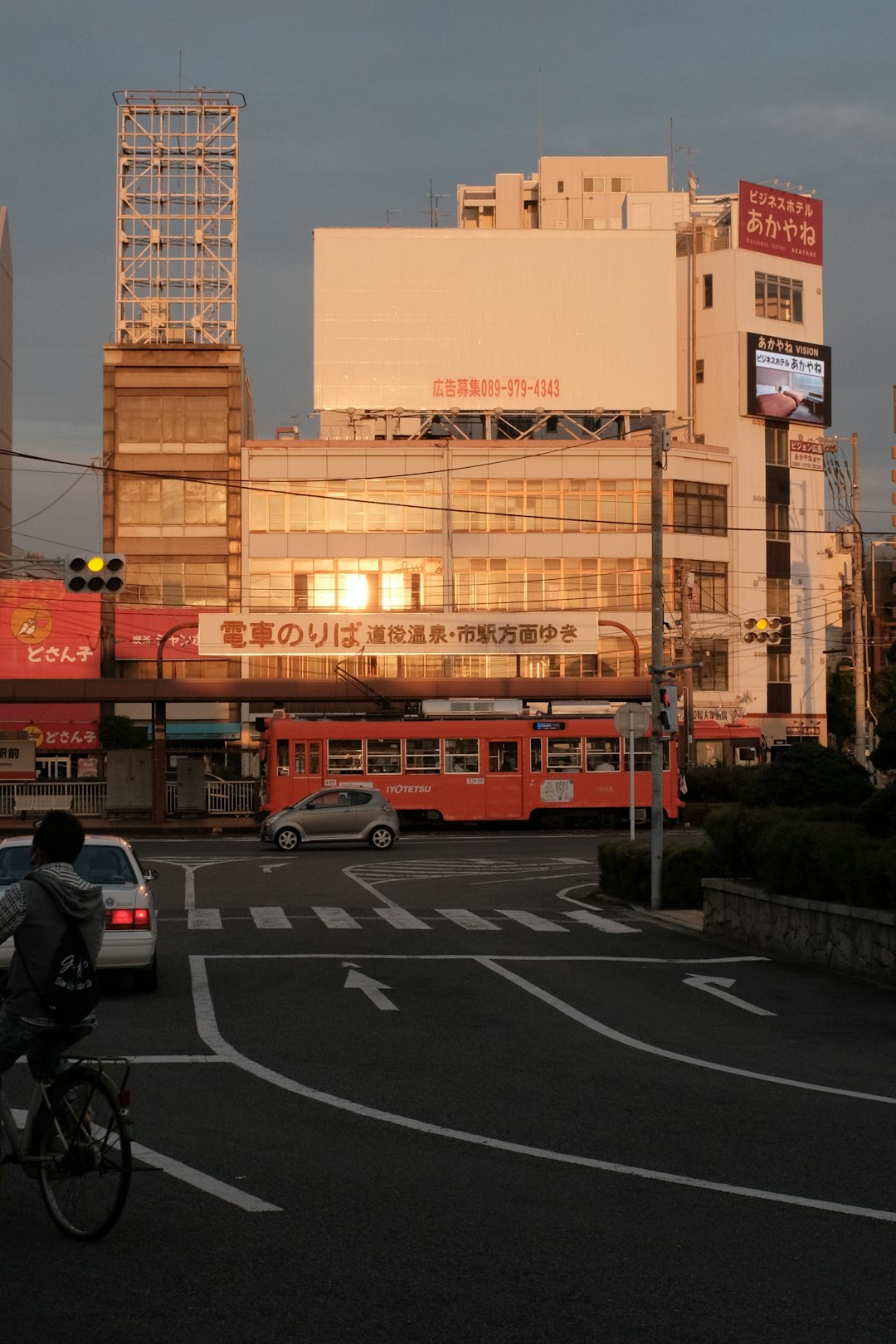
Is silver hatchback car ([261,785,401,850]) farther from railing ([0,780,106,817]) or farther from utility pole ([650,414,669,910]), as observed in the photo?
utility pole ([650,414,669,910])

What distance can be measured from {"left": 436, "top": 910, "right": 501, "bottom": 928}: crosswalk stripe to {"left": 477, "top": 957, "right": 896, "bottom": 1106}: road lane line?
5.60 metres

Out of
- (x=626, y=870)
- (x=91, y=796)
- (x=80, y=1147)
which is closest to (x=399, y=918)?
(x=626, y=870)

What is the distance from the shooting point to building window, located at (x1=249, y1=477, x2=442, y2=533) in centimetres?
7781

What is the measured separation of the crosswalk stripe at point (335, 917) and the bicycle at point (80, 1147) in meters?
14.9

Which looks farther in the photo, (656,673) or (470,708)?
(470,708)

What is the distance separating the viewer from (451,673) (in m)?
75.6

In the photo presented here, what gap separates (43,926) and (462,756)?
127 feet

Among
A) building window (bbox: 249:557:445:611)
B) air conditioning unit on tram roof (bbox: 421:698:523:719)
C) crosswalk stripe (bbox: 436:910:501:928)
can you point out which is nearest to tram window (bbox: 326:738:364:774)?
air conditioning unit on tram roof (bbox: 421:698:523:719)

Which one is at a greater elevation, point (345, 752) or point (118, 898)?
point (345, 752)

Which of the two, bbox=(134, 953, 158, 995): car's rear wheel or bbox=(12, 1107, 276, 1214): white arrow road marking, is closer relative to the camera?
bbox=(12, 1107, 276, 1214): white arrow road marking

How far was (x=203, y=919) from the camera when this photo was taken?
22406 mm

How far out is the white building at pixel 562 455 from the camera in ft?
247

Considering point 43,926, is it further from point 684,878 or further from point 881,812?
point 684,878

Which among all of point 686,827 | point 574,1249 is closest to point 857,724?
point 686,827
